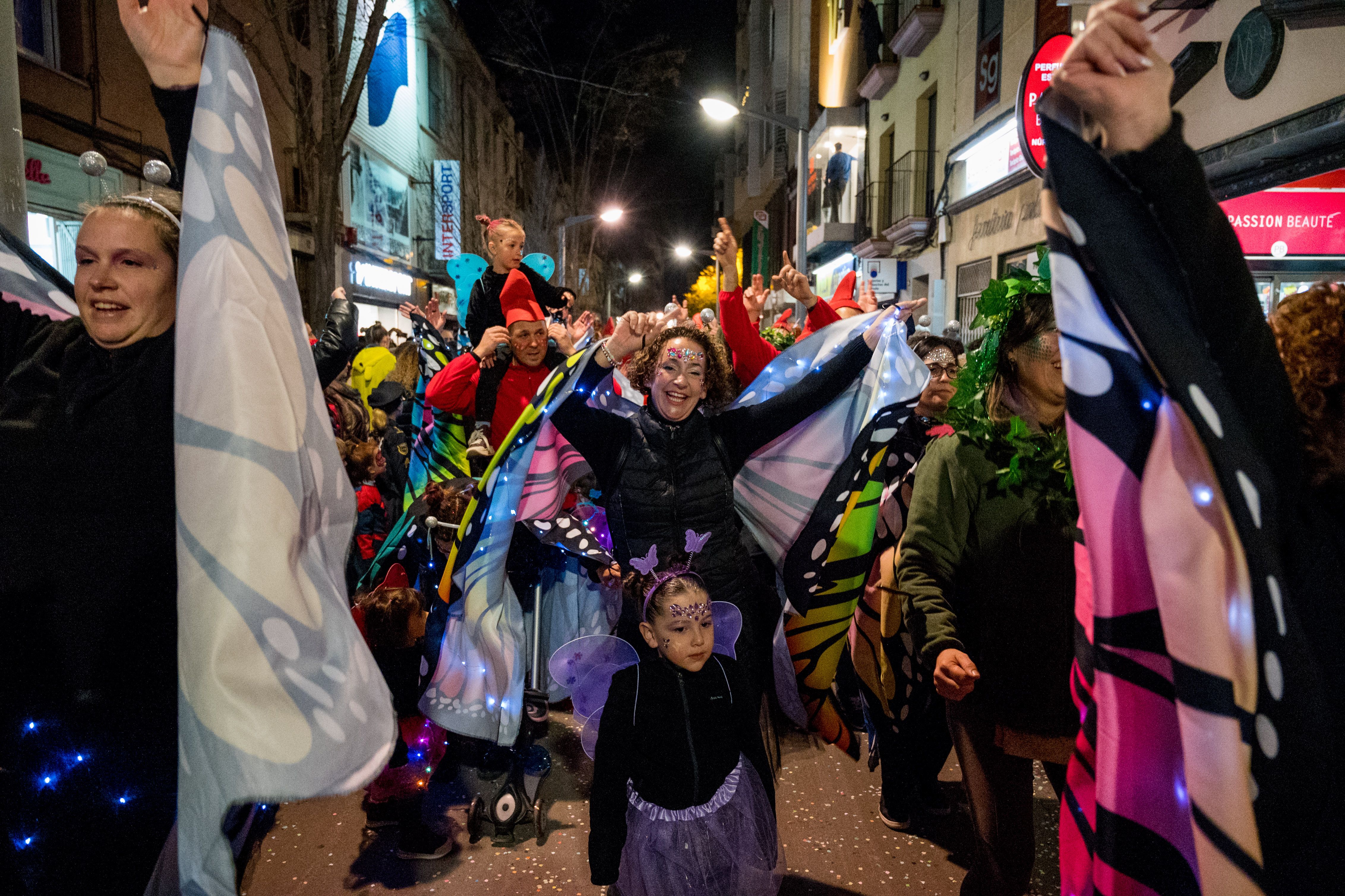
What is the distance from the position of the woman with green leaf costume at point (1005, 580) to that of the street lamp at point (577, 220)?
993 inches

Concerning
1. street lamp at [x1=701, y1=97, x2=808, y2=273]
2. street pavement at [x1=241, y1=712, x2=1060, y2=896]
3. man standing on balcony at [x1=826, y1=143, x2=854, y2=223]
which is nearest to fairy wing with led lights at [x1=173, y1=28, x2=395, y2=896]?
street pavement at [x1=241, y1=712, x2=1060, y2=896]

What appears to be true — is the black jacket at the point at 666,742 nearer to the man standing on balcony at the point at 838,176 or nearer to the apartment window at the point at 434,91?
the man standing on balcony at the point at 838,176

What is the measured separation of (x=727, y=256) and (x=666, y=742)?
260 cm

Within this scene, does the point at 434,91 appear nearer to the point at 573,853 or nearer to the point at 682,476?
the point at 682,476

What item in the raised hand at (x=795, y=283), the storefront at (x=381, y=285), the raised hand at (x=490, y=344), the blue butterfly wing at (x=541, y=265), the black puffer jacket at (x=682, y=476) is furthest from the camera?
the storefront at (x=381, y=285)

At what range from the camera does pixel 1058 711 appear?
217cm

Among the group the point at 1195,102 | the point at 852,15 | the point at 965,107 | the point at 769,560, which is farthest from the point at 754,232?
the point at 769,560

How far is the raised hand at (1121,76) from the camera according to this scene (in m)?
1.04

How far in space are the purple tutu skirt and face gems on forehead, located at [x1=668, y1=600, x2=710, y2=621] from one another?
1.70 feet

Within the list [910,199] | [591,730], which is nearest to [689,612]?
[591,730]

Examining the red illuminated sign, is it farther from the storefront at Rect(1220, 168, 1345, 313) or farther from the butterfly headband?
the butterfly headband

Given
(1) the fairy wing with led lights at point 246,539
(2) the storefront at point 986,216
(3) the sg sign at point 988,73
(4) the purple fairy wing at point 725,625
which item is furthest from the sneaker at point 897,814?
(3) the sg sign at point 988,73

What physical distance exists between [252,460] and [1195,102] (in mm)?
8120

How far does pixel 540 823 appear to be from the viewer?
3410 millimetres
